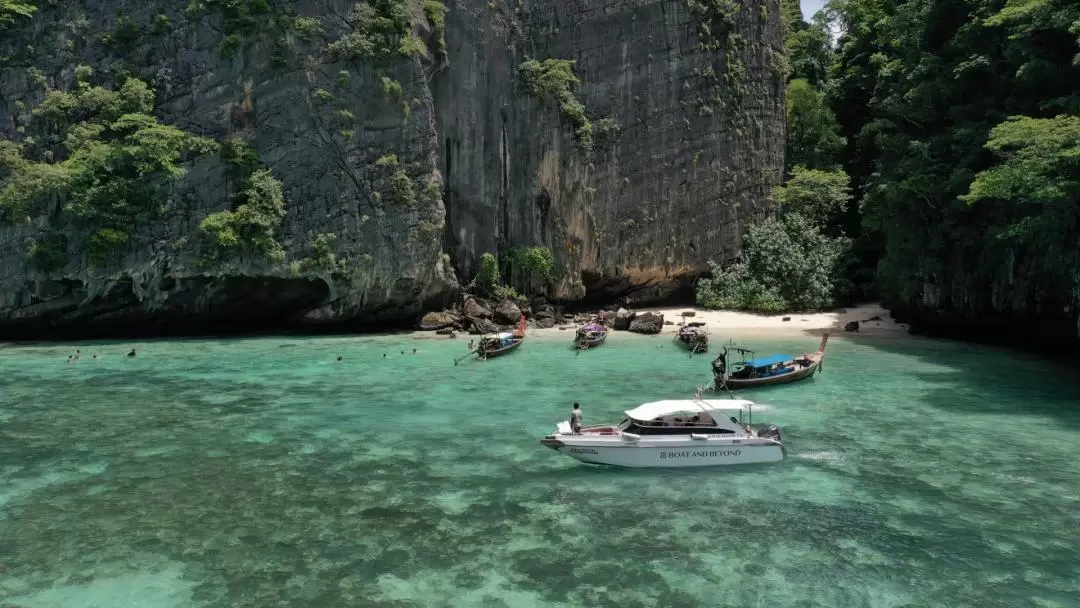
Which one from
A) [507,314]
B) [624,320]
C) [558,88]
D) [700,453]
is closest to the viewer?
[700,453]

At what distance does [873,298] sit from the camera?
40.9m

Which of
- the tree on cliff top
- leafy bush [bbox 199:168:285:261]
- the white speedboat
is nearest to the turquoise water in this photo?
the white speedboat

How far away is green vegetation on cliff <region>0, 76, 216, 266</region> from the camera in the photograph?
3192 centimetres

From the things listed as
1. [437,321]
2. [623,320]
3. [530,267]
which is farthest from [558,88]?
[437,321]

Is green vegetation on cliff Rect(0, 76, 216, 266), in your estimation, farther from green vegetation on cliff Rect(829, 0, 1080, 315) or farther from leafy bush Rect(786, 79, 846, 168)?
leafy bush Rect(786, 79, 846, 168)

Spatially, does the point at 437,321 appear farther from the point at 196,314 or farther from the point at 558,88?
the point at 558,88

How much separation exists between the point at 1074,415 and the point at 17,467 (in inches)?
966

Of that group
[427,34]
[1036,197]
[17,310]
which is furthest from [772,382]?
[17,310]

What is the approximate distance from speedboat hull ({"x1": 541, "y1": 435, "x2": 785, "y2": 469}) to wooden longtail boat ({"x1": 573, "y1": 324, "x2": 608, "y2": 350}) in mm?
15745

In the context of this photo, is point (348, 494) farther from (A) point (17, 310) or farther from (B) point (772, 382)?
(A) point (17, 310)

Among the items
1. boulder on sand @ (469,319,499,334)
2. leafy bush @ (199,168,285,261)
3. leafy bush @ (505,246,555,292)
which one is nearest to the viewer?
leafy bush @ (199,168,285,261)

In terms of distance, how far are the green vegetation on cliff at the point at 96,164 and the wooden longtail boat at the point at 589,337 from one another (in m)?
19.6

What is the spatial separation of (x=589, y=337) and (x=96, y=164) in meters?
23.8

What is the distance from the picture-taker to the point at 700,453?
46.2 feet
